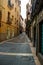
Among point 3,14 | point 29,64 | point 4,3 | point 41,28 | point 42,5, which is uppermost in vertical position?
point 4,3

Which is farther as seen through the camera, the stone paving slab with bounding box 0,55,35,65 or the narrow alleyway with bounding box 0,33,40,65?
the narrow alleyway with bounding box 0,33,40,65

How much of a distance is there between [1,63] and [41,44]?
3.43 metres

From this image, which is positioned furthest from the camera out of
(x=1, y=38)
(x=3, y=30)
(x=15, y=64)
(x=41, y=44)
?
(x=3, y=30)

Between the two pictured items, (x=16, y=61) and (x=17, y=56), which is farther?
(x=17, y=56)

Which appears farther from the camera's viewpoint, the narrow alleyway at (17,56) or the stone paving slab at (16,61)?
the narrow alleyway at (17,56)

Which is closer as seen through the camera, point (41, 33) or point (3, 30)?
point (41, 33)

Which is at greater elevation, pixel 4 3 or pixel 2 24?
pixel 4 3

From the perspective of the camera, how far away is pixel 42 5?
32.9ft

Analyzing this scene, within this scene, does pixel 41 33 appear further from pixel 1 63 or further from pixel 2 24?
pixel 2 24

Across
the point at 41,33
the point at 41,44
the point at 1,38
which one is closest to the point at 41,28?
the point at 41,33

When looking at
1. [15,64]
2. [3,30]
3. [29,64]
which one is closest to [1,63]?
[15,64]

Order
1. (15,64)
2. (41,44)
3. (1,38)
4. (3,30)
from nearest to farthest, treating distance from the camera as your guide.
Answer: (15,64), (41,44), (1,38), (3,30)

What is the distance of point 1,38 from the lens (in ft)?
99.4

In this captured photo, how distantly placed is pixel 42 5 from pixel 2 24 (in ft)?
71.9
